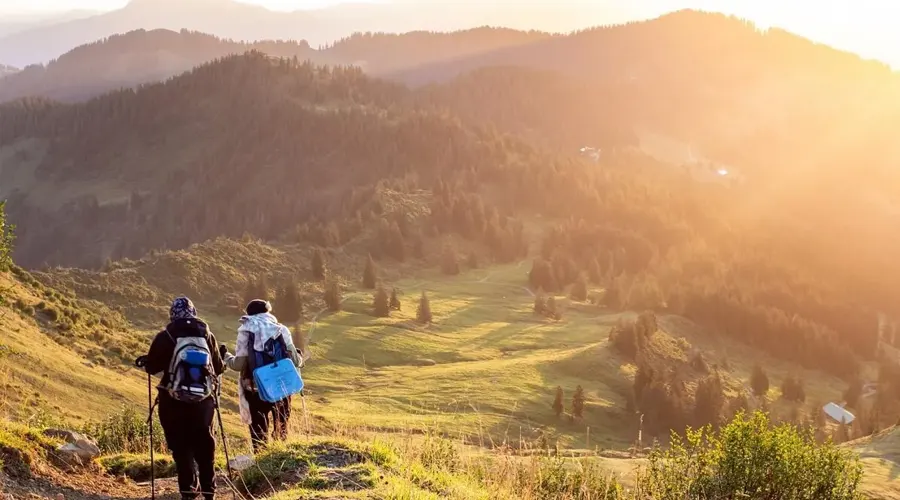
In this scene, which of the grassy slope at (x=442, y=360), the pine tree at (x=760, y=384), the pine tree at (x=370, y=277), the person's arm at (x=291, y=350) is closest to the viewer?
the person's arm at (x=291, y=350)

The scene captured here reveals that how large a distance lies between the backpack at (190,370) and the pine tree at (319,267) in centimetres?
7502

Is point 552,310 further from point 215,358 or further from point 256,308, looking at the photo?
point 215,358

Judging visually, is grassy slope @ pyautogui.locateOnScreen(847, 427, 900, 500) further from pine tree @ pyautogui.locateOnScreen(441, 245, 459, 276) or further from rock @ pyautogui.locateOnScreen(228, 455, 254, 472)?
pine tree @ pyautogui.locateOnScreen(441, 245, 459, 276)

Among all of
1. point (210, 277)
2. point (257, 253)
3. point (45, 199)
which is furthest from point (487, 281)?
point (45, 199)

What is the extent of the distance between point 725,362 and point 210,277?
5478 centimetres

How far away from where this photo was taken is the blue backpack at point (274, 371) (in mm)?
11203

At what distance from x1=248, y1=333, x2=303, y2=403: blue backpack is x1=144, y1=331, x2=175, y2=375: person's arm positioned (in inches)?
86.4

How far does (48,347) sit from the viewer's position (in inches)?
1314

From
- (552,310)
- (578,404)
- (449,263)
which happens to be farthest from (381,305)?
(449,263)

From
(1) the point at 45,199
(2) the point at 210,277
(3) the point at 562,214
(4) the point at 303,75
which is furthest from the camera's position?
(4) the point at 303,75

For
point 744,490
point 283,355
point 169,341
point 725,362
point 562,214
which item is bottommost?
point 725,362

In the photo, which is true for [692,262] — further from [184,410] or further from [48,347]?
[184,410]

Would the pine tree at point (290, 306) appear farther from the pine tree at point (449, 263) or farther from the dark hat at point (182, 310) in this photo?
the dark hat at point (182, 310)

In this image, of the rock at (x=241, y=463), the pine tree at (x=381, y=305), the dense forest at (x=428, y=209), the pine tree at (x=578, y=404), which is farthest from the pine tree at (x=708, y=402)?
the rock at (x=241, y=463)
